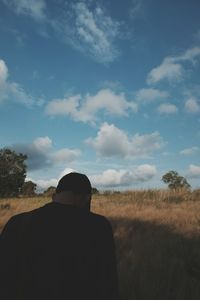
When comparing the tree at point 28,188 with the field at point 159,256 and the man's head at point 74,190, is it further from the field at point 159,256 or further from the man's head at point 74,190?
the man's head at point 74,190

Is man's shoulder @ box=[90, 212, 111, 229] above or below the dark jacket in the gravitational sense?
above

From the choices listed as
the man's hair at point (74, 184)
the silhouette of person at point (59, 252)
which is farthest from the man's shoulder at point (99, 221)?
the man's hair at point (74, 184)

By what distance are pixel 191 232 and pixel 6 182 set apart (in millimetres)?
56719

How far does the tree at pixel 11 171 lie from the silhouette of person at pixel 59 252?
64302 mm

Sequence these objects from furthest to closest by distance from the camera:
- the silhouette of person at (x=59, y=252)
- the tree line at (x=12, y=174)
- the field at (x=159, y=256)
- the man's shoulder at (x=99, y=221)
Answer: the tree line at (x=12, y=174) → the field at (x=159, y=256) → the man's shoulder at (x=99, y=221) → the silhouette of person at (x=59, y=252)

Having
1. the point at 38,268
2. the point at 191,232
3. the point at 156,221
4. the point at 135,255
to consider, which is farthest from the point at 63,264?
the point at 156,221

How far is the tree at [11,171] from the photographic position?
66.8 m

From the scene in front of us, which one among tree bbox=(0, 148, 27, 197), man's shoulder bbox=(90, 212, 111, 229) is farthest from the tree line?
man's shoulder bbox=(90, 212, 111, 229)

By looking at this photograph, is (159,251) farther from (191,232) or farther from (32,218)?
(32,218)

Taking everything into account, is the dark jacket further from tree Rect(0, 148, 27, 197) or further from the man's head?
tree Rect(0, 148, 27, 197)

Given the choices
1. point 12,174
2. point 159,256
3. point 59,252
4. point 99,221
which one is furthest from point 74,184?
point 12,174

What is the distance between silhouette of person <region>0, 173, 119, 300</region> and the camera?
9.54ft

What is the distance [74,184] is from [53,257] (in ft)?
1.66

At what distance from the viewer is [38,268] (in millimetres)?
2908
